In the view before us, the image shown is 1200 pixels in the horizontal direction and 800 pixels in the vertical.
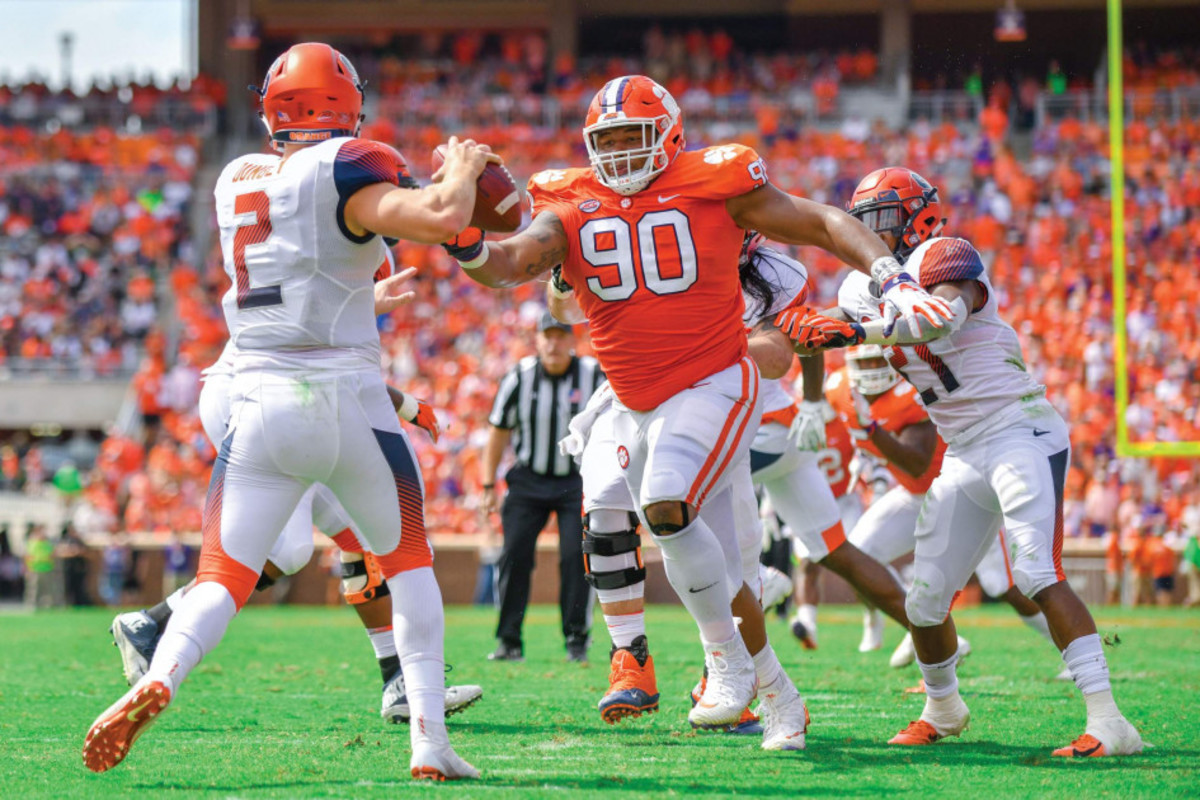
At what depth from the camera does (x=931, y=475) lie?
723cm

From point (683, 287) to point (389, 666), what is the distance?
77.8 inches

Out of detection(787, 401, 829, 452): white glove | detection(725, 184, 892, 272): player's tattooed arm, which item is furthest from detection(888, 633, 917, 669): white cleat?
detection(725, 184, 892, 272): player's tattooed arm

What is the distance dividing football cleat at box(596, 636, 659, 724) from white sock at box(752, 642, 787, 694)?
377 millimetres

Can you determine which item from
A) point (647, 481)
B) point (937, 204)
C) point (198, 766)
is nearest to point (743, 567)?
point (647, 481)

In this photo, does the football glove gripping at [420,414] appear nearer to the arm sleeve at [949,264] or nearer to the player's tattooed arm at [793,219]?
the player's tattooed arm at [793,219]

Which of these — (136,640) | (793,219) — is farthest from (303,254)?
(136,640)

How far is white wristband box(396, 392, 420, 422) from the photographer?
5574 millimetres

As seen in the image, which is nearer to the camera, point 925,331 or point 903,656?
point 925,331

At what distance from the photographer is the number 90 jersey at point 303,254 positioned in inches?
155

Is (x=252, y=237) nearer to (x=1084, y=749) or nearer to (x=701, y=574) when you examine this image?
(x=701, y=574)

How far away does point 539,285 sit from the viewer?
2175cm

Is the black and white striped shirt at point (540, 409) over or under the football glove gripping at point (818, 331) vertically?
under

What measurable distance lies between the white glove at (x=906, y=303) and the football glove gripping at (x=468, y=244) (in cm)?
127

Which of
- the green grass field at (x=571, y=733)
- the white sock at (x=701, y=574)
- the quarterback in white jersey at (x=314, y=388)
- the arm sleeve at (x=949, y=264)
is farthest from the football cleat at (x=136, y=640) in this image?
the arm sleeve at (x=949, y=264)
